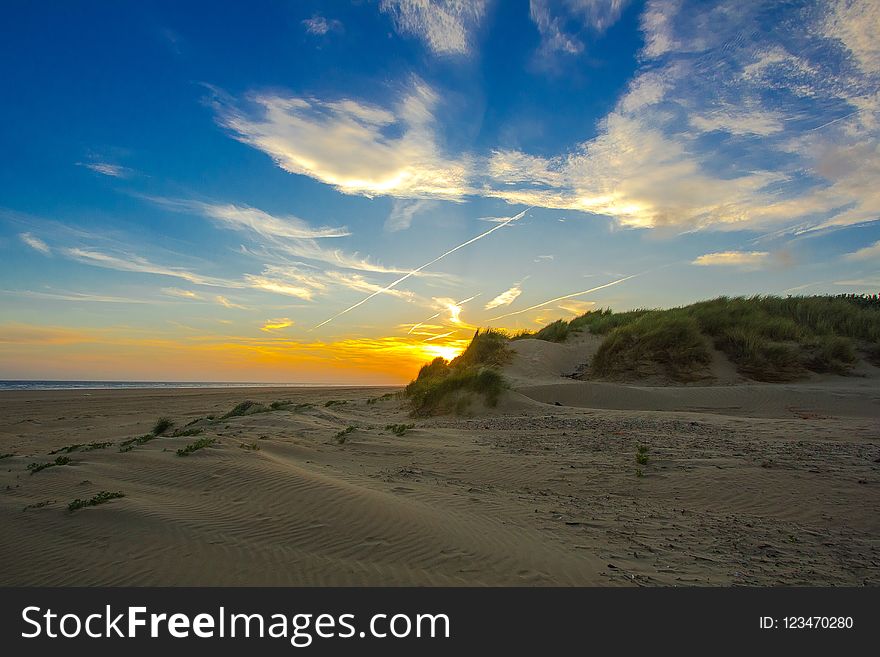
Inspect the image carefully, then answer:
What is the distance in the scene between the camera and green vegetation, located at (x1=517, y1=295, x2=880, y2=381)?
50.9ft

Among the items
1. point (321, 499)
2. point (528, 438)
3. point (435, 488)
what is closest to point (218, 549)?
point (321, 499)

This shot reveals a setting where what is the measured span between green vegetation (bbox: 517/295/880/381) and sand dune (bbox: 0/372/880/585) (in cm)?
635

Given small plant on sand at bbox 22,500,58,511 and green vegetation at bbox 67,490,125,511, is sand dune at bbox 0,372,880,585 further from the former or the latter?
green vegetation at bbox 67,490,125,511

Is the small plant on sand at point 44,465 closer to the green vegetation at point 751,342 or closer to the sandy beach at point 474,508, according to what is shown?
the sandy beach at point 474,508

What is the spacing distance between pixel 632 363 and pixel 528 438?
9.30m

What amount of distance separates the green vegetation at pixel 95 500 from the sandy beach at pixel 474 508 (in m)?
0.08

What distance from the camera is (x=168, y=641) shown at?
302 cm

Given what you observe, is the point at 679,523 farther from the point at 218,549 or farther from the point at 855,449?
the point at 218,549

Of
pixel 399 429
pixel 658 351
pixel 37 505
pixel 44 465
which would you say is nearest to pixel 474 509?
pixel 37 505

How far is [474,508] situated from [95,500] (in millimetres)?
4234

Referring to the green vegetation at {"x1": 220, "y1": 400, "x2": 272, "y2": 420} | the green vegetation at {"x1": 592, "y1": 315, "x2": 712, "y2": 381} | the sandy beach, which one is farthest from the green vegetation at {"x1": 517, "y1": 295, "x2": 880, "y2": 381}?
the green vegetation at {"x1": 220, "y1": 400, "x2": 272, "y2": 420}

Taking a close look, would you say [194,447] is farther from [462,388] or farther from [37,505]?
[462,388]

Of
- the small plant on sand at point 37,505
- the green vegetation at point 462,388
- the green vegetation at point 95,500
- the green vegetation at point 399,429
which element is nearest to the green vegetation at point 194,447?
the green vegetation at point 95,500

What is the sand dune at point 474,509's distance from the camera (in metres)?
3.75
